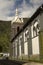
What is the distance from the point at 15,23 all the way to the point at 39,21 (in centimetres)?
4304

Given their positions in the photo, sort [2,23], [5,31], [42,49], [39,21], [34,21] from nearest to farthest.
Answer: [42,49] < [39,21] < [34,21] < [5,31] < [2,23]

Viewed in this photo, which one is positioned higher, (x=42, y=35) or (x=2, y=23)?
(x=2, y=23)

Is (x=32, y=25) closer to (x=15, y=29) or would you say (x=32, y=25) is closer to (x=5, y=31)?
(x=15, y=29)

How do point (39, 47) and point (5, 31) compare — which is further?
point (5, 31)

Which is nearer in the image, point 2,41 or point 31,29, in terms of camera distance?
point 31,29

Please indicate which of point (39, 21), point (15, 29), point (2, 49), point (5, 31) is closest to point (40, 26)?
point (39, 21)

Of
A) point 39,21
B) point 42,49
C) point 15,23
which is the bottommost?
point 42,49

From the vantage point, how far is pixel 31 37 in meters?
36.1

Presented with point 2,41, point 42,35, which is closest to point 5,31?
point 2,41

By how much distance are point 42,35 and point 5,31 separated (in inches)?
3834

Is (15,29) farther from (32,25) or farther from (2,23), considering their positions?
(2,23)

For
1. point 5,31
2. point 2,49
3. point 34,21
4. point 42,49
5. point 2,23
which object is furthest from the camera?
point 2,23

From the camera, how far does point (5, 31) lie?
125m

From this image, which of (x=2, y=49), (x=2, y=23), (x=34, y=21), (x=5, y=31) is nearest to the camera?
(x=34, y=21)
